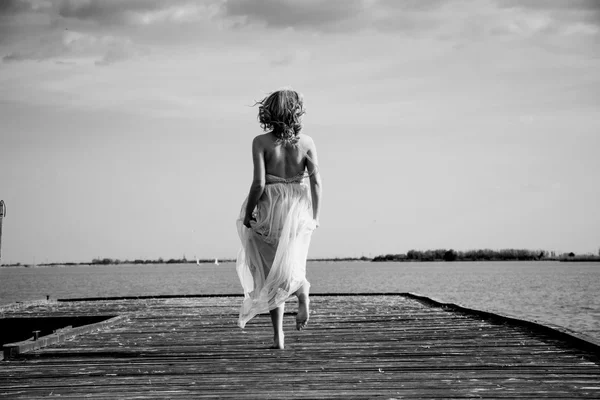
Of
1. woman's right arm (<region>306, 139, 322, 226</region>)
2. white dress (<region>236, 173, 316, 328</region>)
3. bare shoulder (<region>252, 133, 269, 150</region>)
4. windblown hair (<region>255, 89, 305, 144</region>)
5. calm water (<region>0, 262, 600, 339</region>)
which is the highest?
windblown hair (<region>255, 89, 305, 144</region>)

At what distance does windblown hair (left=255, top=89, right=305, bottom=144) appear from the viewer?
5801 mm

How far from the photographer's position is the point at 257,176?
5793mm

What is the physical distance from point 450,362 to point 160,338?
132 inches

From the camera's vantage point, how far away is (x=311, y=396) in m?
4.16

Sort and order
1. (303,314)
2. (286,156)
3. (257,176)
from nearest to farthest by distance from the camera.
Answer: (303,314), (257,176), (286,156)

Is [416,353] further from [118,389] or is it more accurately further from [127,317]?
[127,317]

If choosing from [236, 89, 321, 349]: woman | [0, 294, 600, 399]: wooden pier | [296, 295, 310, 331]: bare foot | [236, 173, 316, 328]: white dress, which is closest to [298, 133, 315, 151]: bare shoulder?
[236, 89, 321, 349]: woman

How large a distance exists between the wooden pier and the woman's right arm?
4.03 feet

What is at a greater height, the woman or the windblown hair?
the windblown hair

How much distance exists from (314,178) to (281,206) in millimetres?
381

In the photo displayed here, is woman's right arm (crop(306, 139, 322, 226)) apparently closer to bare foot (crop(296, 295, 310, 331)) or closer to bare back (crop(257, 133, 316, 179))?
bare back (crop(257, 133, 316, 179))

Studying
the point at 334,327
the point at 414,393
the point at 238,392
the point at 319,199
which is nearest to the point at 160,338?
the point at 334,327

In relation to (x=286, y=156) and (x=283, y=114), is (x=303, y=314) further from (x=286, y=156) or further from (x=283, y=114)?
(x=283, y=114)

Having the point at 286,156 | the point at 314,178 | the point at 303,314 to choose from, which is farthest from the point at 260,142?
the point at 303,314
